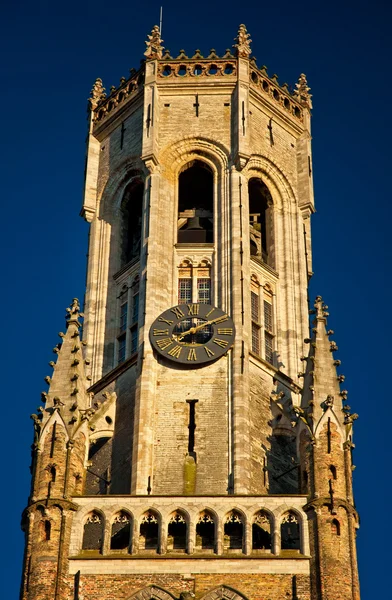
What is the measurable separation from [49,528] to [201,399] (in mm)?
6141

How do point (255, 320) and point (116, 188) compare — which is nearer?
point (255, 320)

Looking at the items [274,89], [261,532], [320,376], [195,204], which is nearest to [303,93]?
[274,89]

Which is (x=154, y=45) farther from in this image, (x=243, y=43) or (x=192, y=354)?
(x=192, y=354)

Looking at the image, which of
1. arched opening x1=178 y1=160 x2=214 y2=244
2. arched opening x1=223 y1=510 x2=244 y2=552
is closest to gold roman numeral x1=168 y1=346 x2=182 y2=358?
arched opening x1=178 y1=160 x2=214 y2=244

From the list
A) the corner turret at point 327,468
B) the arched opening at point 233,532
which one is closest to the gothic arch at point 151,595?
the arched opening at point 233,532

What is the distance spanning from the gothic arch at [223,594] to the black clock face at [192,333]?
25.9 ft

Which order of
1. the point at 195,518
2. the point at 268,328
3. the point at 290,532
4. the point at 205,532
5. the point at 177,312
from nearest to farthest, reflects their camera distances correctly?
the point at 195,518 → the point at 205,532 → the point at 290,532 → the point at 177,312 → the point at 268,328

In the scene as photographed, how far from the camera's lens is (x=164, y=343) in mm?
50625

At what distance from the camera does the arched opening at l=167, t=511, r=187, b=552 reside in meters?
45.3

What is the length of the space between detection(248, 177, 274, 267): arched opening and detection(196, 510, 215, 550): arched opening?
36.1 feet

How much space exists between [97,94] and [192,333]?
11587 millimetres

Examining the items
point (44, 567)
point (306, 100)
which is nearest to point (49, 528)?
point (44, 567)

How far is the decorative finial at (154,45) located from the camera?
189ft

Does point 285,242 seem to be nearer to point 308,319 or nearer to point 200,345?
point 308,319
